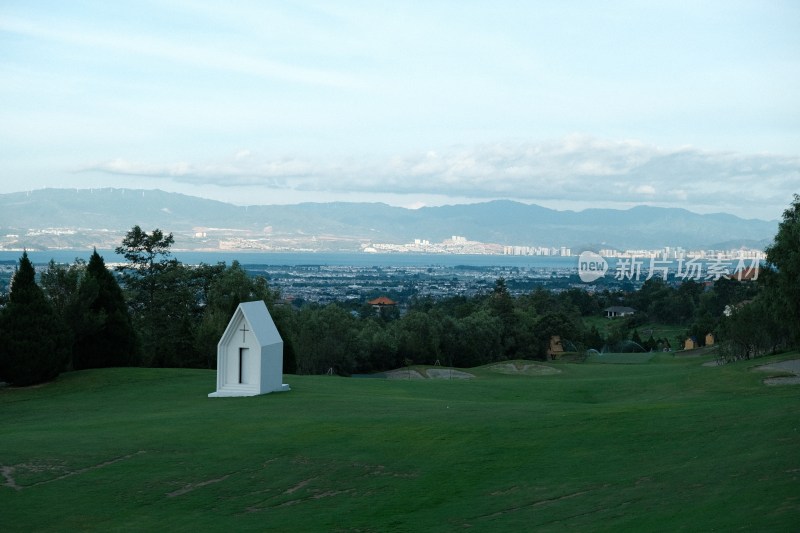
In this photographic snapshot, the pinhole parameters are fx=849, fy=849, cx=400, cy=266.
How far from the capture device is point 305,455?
21.5 m

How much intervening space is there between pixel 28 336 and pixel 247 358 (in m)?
10.2

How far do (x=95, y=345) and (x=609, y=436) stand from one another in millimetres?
30989

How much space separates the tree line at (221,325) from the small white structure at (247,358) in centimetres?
863

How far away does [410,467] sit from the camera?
65.8 feet

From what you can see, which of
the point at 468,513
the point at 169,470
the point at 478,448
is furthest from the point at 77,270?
the point at 468,513

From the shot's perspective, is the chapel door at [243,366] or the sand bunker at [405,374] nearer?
the chapel door at [243,366]

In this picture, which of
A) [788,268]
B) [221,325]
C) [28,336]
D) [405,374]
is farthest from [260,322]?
[405,374]

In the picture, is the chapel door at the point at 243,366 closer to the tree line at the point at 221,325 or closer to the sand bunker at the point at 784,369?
the tree line at the point at 221,325

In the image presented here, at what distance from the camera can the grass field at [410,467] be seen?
15805mm

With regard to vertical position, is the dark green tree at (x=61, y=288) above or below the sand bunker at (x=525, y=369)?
above

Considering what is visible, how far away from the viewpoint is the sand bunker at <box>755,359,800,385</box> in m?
32.6

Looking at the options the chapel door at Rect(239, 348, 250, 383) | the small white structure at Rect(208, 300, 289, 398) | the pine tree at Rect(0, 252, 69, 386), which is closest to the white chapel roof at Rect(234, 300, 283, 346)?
the small white structure at Rect(208, 300, 289, 398)

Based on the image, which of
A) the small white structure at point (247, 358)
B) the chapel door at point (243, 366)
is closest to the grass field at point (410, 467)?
the small white structure at point (247, 358)

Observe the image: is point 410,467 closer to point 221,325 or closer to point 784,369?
point 784,369
